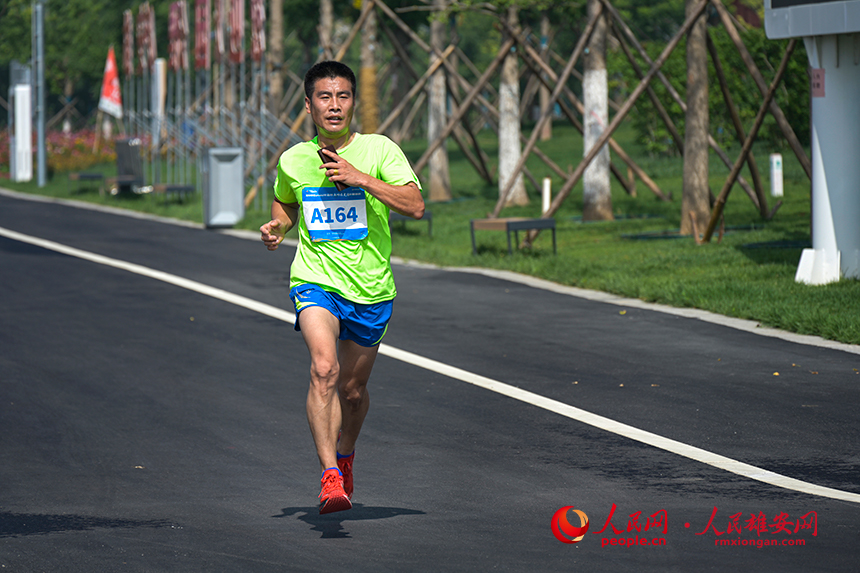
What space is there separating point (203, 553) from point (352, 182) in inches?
67.3

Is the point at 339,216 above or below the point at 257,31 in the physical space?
below

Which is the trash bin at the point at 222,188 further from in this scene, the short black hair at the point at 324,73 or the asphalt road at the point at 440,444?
the short black hair at the point at 324,73

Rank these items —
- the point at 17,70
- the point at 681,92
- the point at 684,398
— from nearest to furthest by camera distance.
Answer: the point at 684,398
the point at 681,92
the point at 17,70

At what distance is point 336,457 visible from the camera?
575 centimetres

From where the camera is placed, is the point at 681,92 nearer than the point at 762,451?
No

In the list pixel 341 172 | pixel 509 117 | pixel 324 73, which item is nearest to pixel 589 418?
pixel 341 172

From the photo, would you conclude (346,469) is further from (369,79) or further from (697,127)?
(369,79)

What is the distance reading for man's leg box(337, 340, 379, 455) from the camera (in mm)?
6047

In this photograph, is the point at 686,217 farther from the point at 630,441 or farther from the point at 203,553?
the point at 203,553

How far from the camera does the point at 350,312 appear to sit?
5930mm

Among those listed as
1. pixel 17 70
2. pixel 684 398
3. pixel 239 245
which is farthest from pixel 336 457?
pixel 17 70

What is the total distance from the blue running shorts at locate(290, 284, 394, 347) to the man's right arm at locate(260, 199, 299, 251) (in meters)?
0.32

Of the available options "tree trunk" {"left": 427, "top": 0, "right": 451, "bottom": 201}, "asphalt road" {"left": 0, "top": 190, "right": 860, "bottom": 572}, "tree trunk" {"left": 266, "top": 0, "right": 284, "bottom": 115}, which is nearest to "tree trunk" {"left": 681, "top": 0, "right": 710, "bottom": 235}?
"asphalt road" {"left": 0, "top": 190, "right": 860, "bottom": 572}

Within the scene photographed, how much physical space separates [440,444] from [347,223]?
198 centimetres
